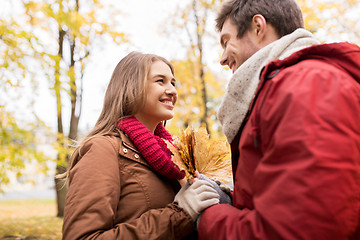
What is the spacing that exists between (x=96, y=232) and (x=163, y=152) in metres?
0.67

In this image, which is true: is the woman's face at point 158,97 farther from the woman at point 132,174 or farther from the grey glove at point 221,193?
the grey glove at point 221,193

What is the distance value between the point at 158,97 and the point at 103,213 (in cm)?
97

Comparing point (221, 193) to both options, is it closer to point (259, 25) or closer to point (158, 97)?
point (158, 97)

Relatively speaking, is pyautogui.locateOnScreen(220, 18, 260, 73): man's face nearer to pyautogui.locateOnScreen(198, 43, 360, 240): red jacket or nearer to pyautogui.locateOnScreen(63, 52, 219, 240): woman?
pyautogui.locateOnScreen(198, 43, 360, 240): red jacket

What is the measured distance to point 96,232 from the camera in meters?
1.54

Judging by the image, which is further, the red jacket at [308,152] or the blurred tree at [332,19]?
the blurred tree at [332,19]

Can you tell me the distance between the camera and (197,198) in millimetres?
1602

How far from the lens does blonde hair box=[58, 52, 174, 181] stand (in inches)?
86.7

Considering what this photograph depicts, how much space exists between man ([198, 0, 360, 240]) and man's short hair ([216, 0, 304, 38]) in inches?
11.7

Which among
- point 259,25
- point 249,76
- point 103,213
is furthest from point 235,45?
point 103,213

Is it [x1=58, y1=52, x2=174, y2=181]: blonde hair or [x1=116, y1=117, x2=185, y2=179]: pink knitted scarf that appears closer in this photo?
[x1=116, y1=117, x2=185, y2=179]: pink knitted scarf

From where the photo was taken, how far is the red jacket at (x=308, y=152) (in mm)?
916

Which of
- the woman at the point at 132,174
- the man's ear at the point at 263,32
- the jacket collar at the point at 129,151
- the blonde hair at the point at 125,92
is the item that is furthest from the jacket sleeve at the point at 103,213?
the man's ear at the point at 263,32

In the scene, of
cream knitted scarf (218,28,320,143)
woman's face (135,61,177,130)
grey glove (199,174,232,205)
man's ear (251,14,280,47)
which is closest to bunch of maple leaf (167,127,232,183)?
grey glove (199,174,232,205)
